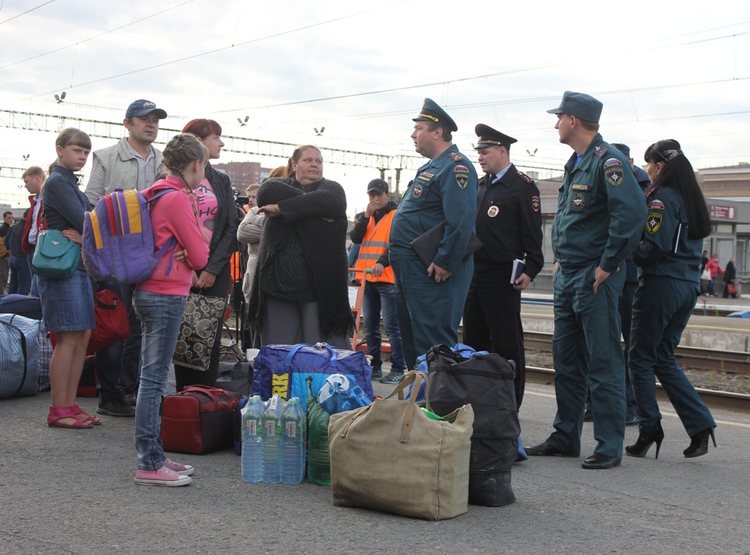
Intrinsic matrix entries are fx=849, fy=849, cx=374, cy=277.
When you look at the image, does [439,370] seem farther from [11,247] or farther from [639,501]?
[11,247]

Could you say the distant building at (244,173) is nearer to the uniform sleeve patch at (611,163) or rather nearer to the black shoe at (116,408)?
the black shoe at (116,408)

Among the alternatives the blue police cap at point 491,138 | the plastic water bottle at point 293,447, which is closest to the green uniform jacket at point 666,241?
the blue police cap at point 491,138

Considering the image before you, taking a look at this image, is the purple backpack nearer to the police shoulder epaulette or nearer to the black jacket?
the black jacket

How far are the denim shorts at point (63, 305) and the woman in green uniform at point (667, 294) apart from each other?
3904mm

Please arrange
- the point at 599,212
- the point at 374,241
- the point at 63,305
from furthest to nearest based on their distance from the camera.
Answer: the point at 374,241 → the point at 63,305 → the point at 599,212

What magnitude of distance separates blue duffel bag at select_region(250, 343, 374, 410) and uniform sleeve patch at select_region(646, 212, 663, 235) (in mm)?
2158

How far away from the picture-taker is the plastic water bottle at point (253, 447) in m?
4.77

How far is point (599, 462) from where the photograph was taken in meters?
5.36

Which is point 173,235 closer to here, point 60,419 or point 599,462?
point 60,419

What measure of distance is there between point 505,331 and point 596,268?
1.01m

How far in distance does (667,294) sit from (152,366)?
11.4 ft

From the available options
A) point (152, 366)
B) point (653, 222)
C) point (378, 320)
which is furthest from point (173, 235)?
point (378, 320)

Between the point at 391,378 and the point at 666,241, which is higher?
the point at 666,241

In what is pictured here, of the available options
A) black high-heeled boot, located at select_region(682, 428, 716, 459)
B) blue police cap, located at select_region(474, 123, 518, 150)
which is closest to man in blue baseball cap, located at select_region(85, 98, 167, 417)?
blue police cap, located at select_region(474, 123, 518, 150)
